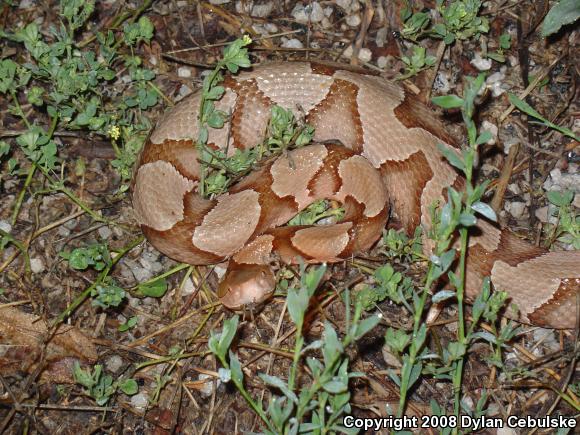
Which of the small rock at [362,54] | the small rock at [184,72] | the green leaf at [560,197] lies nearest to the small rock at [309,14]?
the small rock at [362,54]

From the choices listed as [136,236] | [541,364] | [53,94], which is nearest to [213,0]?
[53,94]

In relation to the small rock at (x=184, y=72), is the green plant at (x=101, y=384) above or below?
below

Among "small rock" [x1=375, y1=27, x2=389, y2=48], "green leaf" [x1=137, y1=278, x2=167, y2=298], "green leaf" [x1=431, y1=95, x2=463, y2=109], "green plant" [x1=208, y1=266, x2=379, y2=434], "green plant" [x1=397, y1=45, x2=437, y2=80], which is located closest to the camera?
"green plant" [x1=208, y1=266, x2=379, y2=434]

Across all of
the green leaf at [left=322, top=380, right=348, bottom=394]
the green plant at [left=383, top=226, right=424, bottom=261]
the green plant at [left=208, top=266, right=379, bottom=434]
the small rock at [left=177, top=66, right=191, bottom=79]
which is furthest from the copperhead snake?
the green leaf at [left=322, top=380, right=348, bottom=394]

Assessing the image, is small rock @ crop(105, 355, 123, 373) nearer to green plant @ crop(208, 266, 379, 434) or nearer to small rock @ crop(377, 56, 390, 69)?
green plant @ crop(208, 266, 379, 434)

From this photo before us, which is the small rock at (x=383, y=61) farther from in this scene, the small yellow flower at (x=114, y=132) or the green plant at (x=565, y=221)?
the small yellow flower at (x=114, y=132)
